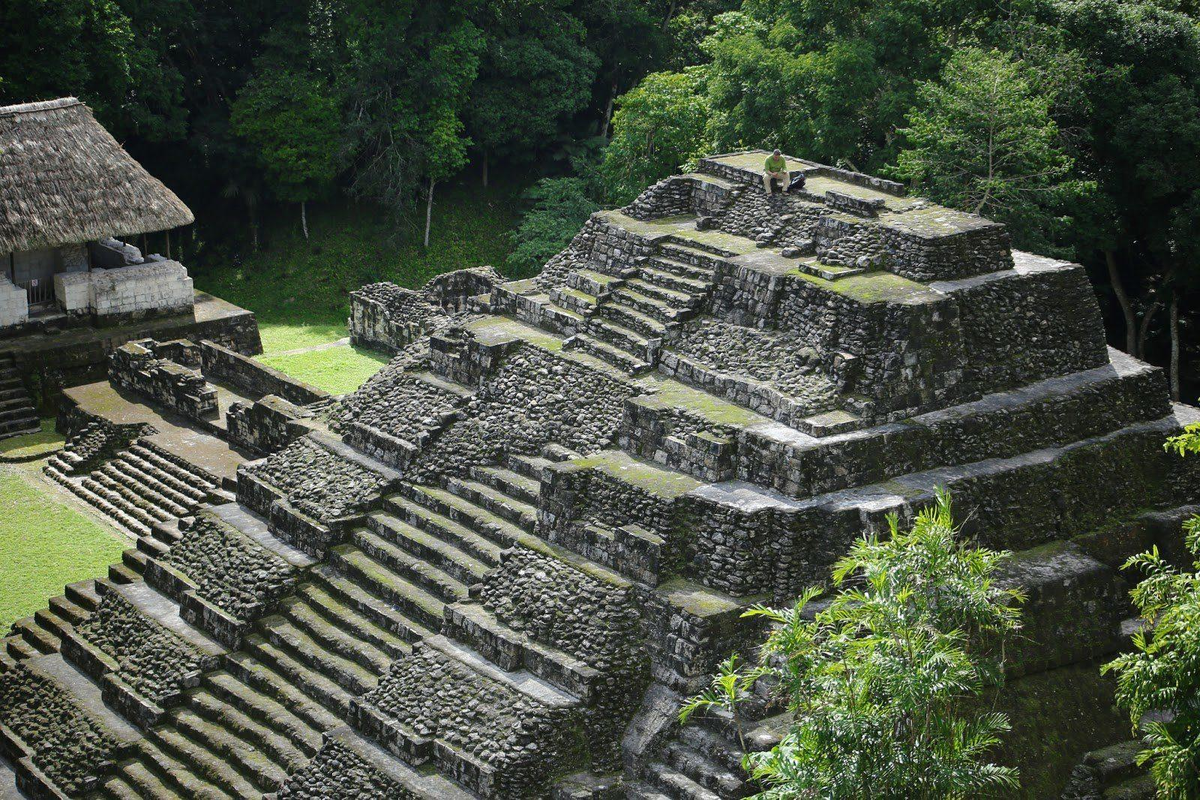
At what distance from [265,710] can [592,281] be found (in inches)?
297

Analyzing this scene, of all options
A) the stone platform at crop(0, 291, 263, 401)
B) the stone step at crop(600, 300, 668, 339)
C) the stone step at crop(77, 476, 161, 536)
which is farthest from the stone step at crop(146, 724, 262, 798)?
the stone platform at crop(0, 291, 263, 401)

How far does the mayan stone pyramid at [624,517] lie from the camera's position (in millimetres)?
18172

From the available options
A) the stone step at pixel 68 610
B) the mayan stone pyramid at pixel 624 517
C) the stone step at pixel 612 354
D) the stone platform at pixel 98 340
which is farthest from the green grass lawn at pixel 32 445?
the stone step at pixel 612 354

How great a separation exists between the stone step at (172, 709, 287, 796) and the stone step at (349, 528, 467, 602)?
283 cm

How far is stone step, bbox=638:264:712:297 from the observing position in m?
22.0

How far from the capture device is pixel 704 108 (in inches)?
1346

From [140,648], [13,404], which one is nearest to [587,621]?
[140,648]

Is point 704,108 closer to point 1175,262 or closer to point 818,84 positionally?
point 818,84

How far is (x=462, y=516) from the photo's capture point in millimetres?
21219

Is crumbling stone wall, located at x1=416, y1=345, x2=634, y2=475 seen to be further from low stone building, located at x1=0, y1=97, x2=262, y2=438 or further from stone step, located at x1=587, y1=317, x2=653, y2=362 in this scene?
low stone building, located at x1=0, y1=97, x2=262, y2=438

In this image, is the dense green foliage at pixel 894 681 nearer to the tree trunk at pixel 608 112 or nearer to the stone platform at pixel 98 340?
the stone platform at pixel 98 340

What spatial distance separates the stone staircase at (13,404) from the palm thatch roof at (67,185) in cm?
224

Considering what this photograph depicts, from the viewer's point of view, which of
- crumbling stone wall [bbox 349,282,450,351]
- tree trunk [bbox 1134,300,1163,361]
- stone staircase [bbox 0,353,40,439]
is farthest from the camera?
crumbling stone wall [bbox 349,282,450,351]

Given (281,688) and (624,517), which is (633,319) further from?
(281,688)
